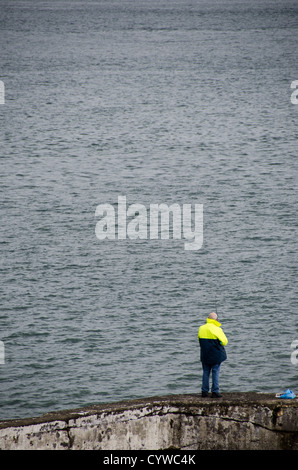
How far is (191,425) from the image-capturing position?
456 inches

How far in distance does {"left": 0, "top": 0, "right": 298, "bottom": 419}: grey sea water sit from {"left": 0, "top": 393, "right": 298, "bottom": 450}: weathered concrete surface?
968 cm

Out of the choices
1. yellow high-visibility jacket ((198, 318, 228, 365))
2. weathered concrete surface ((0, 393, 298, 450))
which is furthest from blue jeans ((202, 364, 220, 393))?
weathered concrete surface ((0, 393, 298, 450))

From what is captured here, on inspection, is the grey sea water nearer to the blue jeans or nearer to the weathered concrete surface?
the blue jeans

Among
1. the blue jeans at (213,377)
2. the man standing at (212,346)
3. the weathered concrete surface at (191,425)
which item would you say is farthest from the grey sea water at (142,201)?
the weathered concrete surface at (191,425)

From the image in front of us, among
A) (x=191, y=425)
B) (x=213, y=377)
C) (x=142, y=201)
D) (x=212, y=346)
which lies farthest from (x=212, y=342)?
(x=142, y=201)

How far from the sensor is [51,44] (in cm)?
9625

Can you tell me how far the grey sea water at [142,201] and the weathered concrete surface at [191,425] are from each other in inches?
381

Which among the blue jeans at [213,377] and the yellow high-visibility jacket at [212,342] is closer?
the blue jeans at [213,377]

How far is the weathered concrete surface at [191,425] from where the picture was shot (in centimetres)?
1138

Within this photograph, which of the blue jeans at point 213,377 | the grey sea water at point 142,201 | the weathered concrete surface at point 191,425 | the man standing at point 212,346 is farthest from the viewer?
the grey sea water at point 142,201

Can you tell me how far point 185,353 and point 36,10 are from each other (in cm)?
10618

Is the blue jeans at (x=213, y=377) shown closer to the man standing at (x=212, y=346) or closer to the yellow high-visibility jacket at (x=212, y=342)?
the man standing at (x=212, y=346)

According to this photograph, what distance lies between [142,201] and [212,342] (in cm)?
3233
